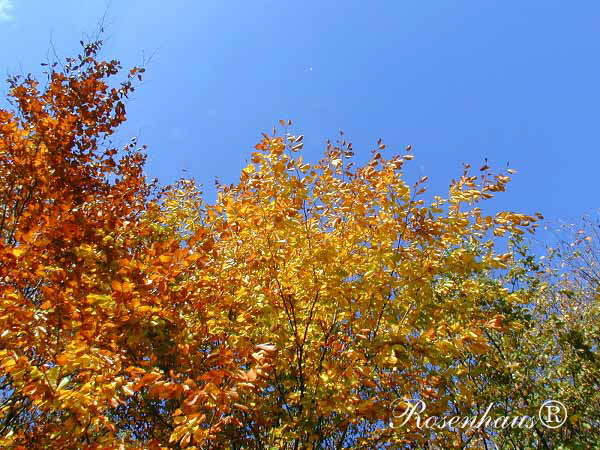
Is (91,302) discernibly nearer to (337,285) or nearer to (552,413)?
(337,285)

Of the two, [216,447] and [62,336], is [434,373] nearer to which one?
[216,447]

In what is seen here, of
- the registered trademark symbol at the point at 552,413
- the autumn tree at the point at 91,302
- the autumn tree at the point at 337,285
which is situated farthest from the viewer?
the registered trademark symbol at the point at 552,413

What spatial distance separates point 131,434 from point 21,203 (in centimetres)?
262

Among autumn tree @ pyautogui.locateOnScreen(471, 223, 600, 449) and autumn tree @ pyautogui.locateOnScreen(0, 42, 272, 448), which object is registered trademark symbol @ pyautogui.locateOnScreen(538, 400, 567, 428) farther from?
autumn tree @ pyautogui.locateOnScreen(0, 42, 272, 448)

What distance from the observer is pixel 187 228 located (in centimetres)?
465

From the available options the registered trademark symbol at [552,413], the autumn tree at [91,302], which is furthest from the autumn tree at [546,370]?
the autumn tree at [91,302]

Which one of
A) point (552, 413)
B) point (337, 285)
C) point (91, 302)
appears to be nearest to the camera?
point (91, 302)

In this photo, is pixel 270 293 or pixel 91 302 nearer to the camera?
pixel 91 302

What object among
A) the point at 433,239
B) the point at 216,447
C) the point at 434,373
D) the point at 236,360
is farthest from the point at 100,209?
the point at 434,373

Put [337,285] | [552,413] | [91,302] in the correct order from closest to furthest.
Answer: [91,302], [337,285], [552,413]

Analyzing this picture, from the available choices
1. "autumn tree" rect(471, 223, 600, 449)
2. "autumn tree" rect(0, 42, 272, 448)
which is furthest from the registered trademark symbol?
"autumn tree" rect(0, 42, 272, 448)

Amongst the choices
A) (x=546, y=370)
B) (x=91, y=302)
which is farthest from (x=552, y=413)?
(x=91, y=302)

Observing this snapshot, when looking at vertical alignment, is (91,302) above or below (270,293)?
below

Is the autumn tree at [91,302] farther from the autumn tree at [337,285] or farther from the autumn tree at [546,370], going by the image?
the autumn tree at [546,370]
